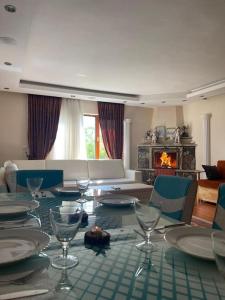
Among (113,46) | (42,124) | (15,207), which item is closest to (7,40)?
(113,46)

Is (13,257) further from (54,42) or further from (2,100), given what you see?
(2,100)

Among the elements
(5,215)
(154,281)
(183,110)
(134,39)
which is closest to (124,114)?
(183,110)

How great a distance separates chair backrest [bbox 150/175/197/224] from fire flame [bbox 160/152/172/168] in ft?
16.8

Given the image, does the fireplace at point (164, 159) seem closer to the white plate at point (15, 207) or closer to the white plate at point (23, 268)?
the white plate at point (15, 207)

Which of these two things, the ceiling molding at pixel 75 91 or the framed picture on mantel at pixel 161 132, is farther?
the framed picture on mantel at pixel 161 132

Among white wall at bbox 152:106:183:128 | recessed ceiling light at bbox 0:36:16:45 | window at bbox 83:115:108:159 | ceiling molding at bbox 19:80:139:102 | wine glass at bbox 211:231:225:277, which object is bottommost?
wine glass at bbox 211:231:225:277

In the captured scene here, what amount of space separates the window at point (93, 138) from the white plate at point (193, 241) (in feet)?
18.7

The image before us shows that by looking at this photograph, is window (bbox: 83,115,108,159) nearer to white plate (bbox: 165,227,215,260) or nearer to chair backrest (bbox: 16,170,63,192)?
chair backrest (bbox: 16,170,63,192)

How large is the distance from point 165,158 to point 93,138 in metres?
1.98

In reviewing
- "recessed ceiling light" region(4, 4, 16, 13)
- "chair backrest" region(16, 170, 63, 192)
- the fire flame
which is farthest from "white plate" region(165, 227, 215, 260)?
the fire flame

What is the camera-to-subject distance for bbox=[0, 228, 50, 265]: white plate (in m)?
0.73

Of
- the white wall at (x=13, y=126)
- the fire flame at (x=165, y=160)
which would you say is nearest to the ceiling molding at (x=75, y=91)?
the white wall at (x=13, y=126)

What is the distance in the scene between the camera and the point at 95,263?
76 centimetres

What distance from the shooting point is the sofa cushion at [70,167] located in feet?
17.6
